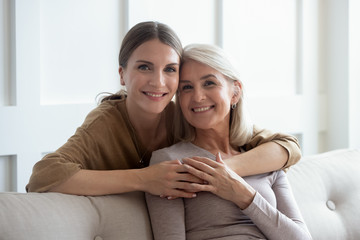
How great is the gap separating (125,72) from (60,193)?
490 mm

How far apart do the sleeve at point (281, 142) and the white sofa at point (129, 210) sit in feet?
0.56

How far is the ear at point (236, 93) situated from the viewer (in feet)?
5.91

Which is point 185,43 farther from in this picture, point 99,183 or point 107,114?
point 99,183

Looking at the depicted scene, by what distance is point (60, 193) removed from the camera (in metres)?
1.50

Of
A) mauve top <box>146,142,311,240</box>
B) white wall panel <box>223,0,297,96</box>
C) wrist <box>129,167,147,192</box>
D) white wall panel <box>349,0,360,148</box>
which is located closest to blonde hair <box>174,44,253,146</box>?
mauve top <box>146,142,311,240</box>

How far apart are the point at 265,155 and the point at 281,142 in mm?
114

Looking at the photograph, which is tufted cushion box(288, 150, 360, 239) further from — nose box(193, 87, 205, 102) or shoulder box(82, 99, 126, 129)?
shoulder box(82, 99, 126, 129)

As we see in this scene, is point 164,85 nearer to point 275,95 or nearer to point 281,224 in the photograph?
point 281,224

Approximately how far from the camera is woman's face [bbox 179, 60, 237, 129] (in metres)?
1.70

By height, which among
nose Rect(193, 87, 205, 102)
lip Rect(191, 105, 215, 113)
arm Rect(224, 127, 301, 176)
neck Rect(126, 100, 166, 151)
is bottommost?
arm Rect(224, 127, 301, 176)

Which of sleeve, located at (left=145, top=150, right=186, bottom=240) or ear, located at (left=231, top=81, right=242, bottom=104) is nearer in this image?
sleeve, located at (left=145, top=150, right=186, bottom=240)

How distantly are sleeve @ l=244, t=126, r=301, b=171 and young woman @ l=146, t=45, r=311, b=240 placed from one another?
0.03m

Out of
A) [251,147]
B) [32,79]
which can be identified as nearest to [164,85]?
[251,147]

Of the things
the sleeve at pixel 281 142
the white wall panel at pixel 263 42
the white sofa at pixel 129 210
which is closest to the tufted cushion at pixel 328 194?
Result: the white sofa at pixel 129 210
